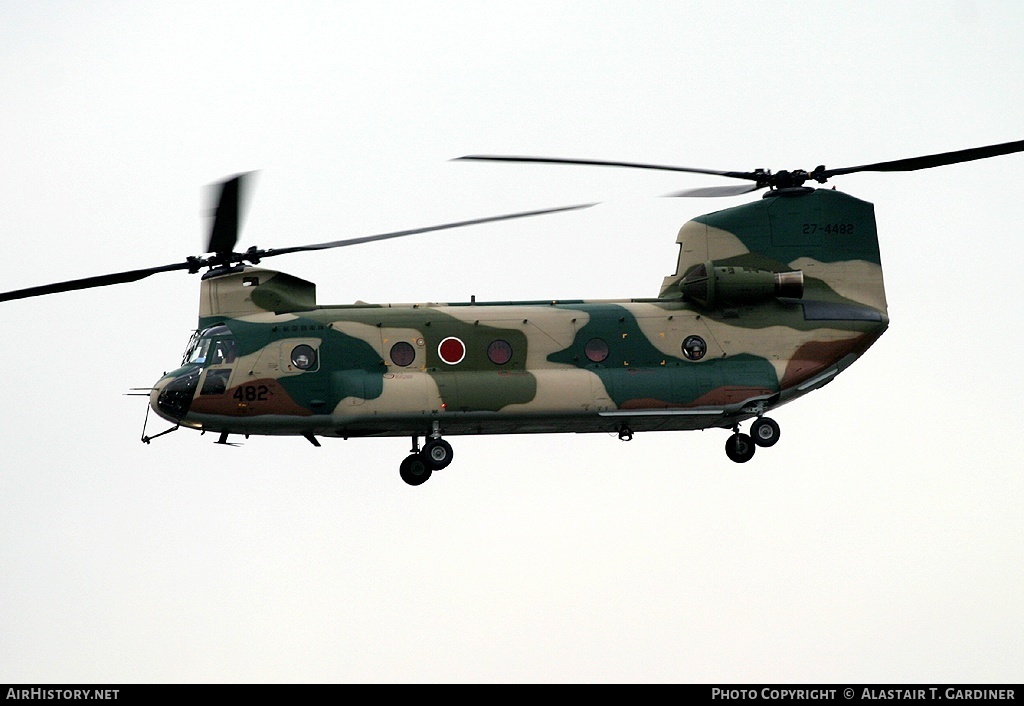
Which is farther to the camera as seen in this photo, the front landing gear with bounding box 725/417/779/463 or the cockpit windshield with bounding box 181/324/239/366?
the front landing gear with bounding box 725/417/779/463

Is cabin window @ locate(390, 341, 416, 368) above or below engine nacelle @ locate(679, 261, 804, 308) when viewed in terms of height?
below

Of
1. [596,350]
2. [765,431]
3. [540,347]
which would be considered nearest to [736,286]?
[765,431]

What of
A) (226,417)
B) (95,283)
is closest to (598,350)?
(226,417)

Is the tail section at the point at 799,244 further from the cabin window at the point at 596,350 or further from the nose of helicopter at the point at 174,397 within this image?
the nose of helicopter at the point at 174,397

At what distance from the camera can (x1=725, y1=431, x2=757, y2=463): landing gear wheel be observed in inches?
1784

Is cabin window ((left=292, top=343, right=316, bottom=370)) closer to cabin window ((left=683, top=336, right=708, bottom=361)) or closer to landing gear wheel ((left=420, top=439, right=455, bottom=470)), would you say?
landing gear wheel ((left=420, top=439, right=455, bottom=470))

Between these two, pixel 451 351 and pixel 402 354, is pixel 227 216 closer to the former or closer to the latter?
pixel 402 354

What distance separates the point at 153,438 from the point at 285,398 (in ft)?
11.2

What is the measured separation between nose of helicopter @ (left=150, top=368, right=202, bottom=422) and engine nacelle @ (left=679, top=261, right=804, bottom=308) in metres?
12.4

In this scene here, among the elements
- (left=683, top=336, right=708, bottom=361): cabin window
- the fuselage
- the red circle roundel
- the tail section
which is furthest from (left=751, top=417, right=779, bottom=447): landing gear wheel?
the red circle roundel

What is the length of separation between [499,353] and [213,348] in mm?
6879

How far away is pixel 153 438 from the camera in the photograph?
143 feet
